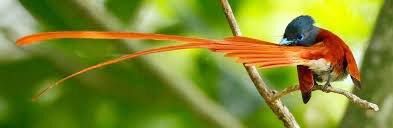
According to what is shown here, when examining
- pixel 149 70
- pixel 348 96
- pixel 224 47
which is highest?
pixel 149 70

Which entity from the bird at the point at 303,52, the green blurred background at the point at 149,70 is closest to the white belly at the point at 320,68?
the bird at the point at 303,52

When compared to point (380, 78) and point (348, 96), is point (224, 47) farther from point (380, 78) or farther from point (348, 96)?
point (380, 78)

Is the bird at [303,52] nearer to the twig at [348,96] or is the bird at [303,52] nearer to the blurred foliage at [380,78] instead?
the twig at [348,96]

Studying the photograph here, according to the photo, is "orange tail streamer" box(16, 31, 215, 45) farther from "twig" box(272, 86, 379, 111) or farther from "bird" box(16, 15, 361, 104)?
"twig" box(272, 86, 379, 111)

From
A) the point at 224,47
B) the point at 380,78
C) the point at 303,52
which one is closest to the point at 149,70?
the point at 380,78

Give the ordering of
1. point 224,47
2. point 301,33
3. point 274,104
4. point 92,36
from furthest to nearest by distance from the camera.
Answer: point 301,33 < point 274,104 < point 224,47 < point 92,36

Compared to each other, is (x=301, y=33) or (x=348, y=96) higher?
(x=301, y=33)

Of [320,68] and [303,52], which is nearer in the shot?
[303,52]

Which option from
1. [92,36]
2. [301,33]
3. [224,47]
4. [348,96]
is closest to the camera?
[92,36]
